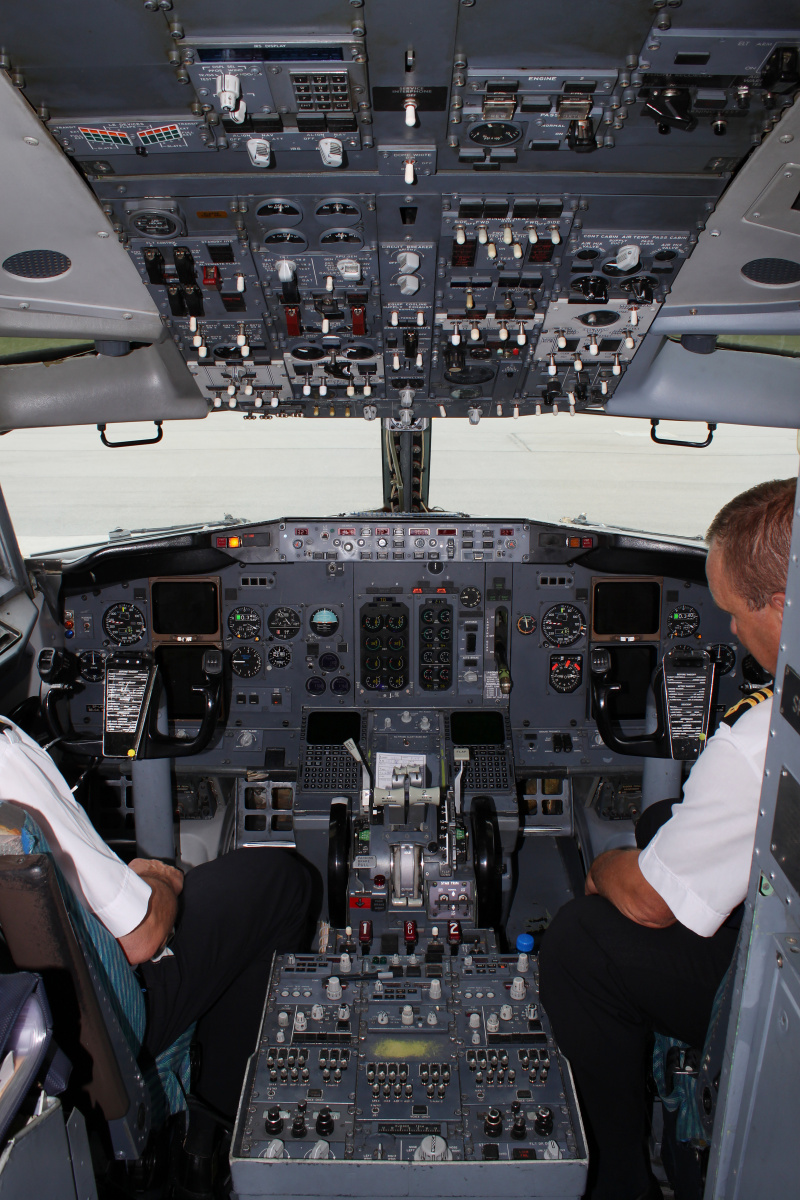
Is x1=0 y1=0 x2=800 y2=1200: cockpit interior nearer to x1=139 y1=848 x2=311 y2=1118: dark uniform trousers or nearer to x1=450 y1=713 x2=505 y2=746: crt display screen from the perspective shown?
x1=450 y1=713 x2=505 y2=746: crt display screen

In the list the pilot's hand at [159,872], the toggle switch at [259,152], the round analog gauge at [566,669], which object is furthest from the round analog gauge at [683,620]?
the toggle switch at [259,152]

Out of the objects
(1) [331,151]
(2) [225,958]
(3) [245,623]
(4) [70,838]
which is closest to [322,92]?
(1) [331,151]

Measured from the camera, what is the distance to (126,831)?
13.8ft

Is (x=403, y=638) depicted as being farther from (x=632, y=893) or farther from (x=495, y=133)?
(x=495, y=133)

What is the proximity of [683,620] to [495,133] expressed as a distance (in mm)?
2922

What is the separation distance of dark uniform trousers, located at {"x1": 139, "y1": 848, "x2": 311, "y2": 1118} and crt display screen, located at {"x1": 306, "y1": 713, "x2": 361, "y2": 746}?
5.23ft

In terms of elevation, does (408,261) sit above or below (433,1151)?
above

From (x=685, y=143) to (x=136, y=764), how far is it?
314 cm

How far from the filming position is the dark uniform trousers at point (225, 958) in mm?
1966

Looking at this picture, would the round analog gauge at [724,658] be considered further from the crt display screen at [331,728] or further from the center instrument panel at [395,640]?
the crt display screen at [331,728]

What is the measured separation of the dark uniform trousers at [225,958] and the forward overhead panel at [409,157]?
Answer: 1.76 meters

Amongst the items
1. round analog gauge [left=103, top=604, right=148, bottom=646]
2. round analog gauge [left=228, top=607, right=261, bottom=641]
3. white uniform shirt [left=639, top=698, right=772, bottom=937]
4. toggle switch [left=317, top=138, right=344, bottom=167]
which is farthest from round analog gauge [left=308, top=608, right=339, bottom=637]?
white uniform shirt [left=639, top=698, right=772, bottom=937]

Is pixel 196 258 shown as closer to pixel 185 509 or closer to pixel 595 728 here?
pixel 595 728

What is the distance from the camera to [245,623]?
4.16 m
